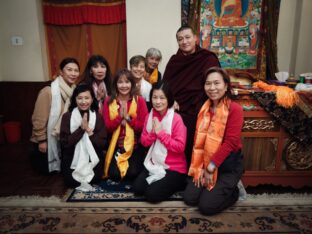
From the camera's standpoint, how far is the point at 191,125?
234 centimetres

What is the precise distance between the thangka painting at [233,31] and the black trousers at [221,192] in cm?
186

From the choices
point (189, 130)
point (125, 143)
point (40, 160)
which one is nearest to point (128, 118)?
point (125, 143)

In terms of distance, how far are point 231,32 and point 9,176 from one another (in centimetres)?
324

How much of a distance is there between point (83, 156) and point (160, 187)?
786 mm

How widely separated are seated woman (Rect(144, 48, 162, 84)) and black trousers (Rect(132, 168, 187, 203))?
3.86 feet

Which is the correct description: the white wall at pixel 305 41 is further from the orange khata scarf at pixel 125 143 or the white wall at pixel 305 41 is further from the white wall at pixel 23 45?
the white wall at pixel 23 45

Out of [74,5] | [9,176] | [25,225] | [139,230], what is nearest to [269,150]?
[139,230]

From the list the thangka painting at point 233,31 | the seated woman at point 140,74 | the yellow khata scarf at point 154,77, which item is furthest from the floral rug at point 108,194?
the thangka painting at point 233,31

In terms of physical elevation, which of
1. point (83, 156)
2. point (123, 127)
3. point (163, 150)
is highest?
point (123, 127)

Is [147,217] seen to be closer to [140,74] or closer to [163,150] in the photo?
[163,150]

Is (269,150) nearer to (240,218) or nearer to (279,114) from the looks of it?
(279,114)

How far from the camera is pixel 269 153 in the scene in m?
2.21

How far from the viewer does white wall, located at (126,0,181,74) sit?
3266 millimetres

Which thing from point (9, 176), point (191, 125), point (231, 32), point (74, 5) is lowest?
point (9, 176)
